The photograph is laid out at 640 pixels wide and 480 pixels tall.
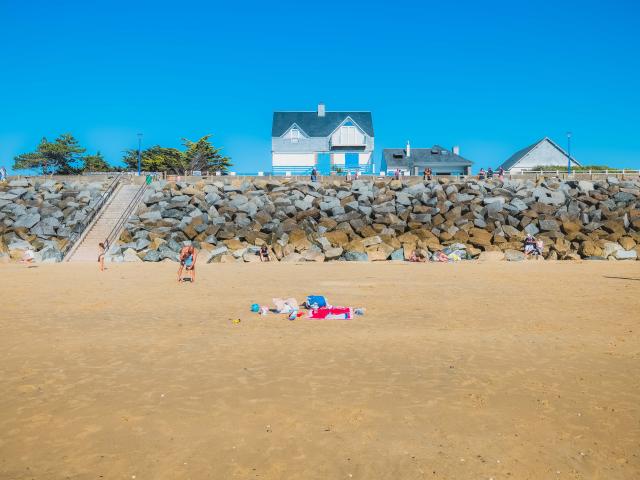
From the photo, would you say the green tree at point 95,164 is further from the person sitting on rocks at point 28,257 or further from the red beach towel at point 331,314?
the red beach towel at point 331,314

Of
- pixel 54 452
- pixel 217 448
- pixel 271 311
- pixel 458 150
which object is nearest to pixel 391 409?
pixel 217 448

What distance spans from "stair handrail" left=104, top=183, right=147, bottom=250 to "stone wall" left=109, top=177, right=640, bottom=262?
1.65 feet

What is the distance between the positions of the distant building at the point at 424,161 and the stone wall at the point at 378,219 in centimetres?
2357

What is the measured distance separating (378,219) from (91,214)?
15.3 meters

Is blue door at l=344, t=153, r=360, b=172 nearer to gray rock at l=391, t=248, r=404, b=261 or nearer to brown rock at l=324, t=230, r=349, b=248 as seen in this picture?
brown rock at l=324, t=230, r=349, b=248

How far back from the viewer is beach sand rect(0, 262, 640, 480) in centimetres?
396

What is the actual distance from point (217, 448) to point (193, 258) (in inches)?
462

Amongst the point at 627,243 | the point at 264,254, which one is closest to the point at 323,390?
the point at 264,254

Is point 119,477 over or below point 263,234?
below

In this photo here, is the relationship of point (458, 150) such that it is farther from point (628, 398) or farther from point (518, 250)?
point (628, 398)

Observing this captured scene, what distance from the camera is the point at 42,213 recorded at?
1071 inches

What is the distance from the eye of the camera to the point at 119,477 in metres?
3.73

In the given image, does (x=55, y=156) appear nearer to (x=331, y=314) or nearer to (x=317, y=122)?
(x=317, y=122)

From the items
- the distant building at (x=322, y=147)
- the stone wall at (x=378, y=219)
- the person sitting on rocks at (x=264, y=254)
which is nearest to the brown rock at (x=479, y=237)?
the stone wall at (x=378, y=219)
